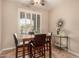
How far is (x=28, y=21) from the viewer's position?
16.9 ft

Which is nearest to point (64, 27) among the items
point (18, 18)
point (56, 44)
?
point (56, 44)

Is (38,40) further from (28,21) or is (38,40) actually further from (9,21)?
(28,21)

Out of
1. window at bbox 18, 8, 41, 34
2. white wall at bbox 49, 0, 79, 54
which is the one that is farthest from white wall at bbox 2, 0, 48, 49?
white wall at bbox 49, 0, 79, 54

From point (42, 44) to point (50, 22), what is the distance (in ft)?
10.2

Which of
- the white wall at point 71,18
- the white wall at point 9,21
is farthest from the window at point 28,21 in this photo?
the white wall at point 71,18

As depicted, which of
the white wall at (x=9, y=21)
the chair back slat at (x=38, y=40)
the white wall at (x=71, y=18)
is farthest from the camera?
the white wall at (x=9, y=21)

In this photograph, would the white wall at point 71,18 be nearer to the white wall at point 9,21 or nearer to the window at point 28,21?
the window at point 28,21

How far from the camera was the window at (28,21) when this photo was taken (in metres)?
4.94

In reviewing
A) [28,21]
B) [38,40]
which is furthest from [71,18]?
[28,21]

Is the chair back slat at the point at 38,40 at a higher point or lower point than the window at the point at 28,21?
lower

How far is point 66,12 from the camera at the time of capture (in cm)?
445

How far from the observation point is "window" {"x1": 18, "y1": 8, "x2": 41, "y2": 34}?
4941 millimetres

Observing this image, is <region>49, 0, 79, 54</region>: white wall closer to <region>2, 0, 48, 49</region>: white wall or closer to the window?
the window

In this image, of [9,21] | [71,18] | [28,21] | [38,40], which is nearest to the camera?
[38,40]
